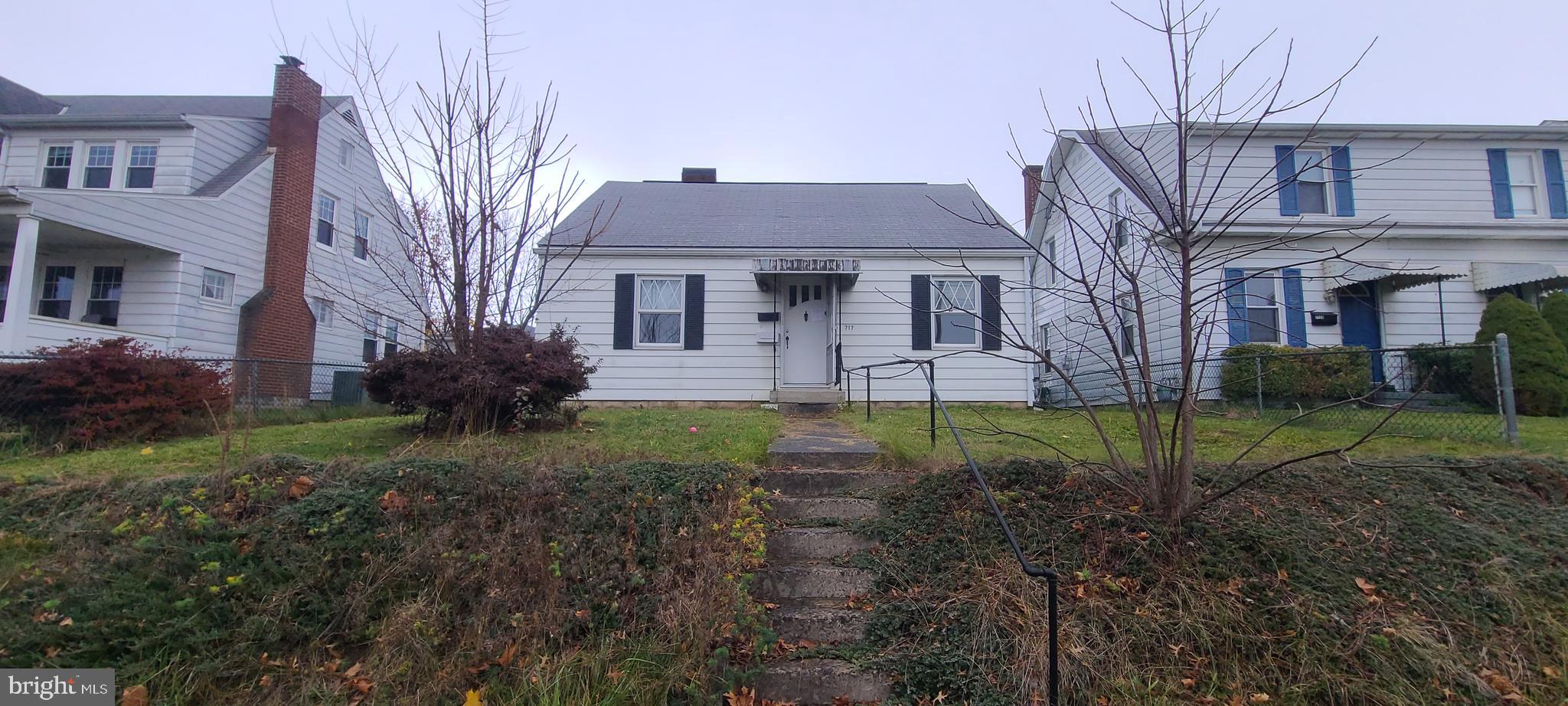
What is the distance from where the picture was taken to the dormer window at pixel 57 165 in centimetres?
1372

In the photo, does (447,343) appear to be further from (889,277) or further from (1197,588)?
(889,277)

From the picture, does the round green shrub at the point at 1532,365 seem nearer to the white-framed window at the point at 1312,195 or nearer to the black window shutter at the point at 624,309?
the white-framed window at the point at 1312,195

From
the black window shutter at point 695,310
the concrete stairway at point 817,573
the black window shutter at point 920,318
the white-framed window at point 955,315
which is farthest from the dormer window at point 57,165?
the white-framed window at point 955,315

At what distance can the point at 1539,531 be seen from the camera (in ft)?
13.8

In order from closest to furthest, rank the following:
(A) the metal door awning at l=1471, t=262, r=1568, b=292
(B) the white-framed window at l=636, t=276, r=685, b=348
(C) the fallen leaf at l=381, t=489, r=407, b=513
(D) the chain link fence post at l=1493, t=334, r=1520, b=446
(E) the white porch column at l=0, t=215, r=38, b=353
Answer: (C) the fallen leaf at l=381, t=489, r=407, b=513 < (D) the chain link fence post at l=1493, t=334, r=1520, b=446 < (E) the white porch column at l=0, t=215, r=38, b=353 < (A) the metal door awning at l=1471, t=262, r=1568, b=292 < (B) the white-framed window at l=636, t=276, r=685, b=348

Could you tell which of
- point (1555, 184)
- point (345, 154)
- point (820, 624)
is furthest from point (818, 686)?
point (345, 154)

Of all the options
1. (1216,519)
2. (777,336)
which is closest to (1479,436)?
(1216,519)

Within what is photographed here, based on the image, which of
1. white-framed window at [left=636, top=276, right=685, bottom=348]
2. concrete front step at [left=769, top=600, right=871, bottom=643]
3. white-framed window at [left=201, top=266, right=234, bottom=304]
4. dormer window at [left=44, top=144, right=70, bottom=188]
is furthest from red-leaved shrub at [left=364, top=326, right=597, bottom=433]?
dormer window at [left=44, top=144, right=70, bottom=188]

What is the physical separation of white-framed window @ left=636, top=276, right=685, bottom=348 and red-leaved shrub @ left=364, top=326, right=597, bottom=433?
16.9 ft

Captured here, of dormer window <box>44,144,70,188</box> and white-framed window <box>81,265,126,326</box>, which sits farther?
dormer window <box>44,144,70,188</box>

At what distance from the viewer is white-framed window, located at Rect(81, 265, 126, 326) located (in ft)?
42.2

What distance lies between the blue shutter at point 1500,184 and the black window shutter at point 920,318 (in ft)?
34.7

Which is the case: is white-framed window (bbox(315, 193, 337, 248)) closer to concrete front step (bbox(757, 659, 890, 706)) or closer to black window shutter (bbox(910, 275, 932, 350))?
black window shutter (bbox(910, 275, 932, 350))

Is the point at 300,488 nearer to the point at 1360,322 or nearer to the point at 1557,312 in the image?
the point at 1360,322
